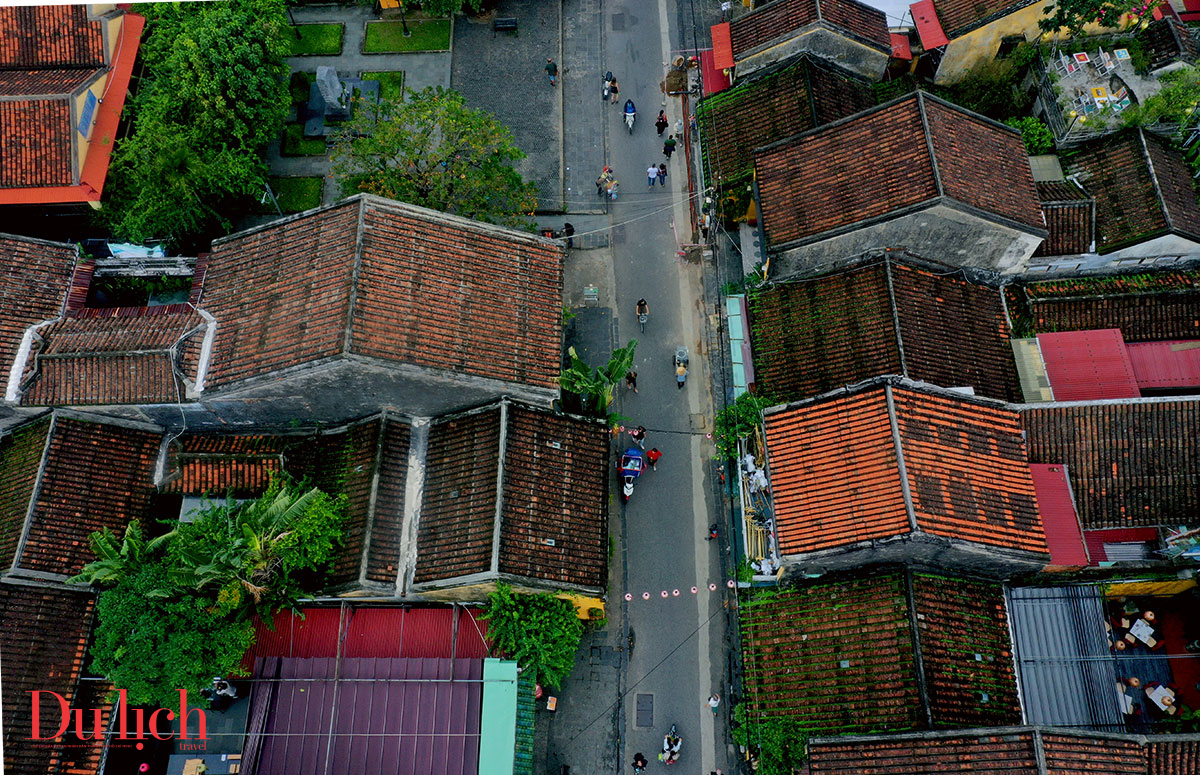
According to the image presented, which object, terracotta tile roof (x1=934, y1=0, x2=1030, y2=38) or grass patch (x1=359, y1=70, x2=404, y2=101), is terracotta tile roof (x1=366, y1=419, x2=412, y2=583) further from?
terracotta tile roof (x1=934, y1=0, x2=1030, y2=38)

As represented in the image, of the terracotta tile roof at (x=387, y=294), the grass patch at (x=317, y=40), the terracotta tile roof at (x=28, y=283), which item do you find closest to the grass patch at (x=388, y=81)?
the grass patch at (x=317, y=40)

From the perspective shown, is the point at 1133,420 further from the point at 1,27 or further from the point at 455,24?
the point at 1,27

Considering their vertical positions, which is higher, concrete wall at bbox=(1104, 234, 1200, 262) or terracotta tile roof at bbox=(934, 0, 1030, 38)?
terracotta tile roof at bbox=(934, 0, 1030, 38)

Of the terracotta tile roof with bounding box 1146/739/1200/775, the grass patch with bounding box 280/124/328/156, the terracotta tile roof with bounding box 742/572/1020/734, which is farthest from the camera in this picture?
the grass patch with bounding box 280/124/328/156

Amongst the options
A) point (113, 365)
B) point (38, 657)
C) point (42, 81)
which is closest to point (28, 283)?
point (113, 365)

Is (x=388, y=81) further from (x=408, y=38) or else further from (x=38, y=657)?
(x=38, y=657)

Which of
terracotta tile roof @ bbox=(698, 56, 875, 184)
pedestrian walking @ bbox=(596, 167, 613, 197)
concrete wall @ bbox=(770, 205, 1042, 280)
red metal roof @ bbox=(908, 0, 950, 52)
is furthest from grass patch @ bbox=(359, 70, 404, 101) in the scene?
red metal roof @ bbox=(908, 0, 950, 52)
